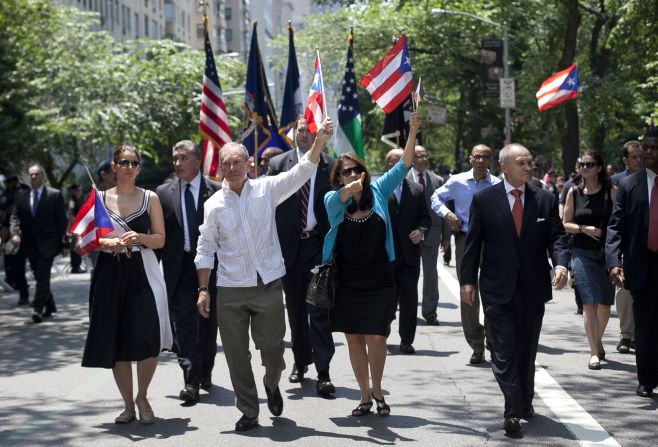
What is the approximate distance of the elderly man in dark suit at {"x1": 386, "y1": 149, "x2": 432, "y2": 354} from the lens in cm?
1141

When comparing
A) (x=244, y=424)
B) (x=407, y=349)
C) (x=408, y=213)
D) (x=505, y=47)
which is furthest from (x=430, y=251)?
(x=505, y=47)

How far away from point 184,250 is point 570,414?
3.12 m

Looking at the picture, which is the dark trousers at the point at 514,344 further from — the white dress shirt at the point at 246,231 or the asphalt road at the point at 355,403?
the white dress shirt at the point at 246,231

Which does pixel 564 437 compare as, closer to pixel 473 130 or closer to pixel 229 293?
pixel 229 293

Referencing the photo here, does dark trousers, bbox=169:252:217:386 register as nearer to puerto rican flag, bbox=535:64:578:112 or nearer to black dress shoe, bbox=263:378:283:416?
black dress shoe, bbox=263:378:283:416

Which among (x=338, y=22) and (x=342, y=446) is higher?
(x=338, y=22)

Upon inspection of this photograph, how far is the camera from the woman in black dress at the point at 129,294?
317 inches

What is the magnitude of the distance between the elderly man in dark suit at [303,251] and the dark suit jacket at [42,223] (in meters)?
6.67

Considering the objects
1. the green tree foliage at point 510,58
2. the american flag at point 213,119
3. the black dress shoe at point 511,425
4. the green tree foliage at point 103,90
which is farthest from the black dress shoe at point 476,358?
the green tree foliage at point 103,90

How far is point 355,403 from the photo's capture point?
28.8 feet

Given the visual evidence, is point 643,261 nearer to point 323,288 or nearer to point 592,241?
point 592,241

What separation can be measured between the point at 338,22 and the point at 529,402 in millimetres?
39959

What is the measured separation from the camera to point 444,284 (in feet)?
65.0

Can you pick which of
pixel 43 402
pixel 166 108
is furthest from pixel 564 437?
pixel 166 108
